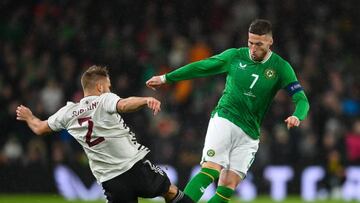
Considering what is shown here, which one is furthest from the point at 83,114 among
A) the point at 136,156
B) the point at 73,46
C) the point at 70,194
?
the point at 73,46

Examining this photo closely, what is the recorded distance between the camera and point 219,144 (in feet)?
33.8

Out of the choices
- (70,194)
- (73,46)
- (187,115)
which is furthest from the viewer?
(73,46)

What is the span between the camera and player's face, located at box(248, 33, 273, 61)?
33.5 feet

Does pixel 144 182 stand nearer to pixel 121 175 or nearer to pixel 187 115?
pixel 121 175

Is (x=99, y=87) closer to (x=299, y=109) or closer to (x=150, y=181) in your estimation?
(x=150, y=181)

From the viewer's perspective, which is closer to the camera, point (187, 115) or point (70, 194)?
point (70, 194)

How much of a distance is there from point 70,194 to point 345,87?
5.78m

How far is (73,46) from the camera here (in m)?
19.4

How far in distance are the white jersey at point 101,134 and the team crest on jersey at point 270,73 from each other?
1.62 m

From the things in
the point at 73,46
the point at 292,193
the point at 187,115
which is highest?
the point at 73,46

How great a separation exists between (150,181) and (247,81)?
1.57m

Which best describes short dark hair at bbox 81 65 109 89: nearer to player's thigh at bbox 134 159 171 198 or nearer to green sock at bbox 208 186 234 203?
player's thigh at bbox 134 159 171 198

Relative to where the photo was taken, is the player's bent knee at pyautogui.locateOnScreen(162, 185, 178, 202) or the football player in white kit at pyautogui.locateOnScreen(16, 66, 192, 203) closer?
the football player in white kit at pyautogui.locateOnScreen(16, 66, 192, 203)

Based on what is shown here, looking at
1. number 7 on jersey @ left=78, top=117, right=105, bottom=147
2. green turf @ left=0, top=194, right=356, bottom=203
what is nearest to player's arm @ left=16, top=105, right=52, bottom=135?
number 7 on jersey @ left=78, top=117, right=105, bottom=147
